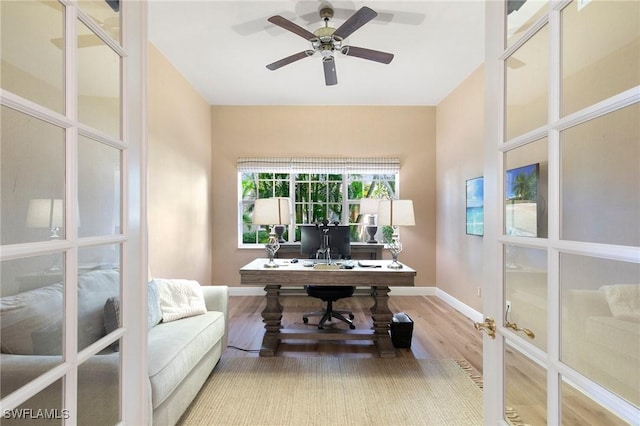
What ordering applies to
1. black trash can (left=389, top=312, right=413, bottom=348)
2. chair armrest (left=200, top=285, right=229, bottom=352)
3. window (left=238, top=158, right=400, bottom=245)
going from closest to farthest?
chair armrest (left=200, top=285, right=229, bottom=352) → black trash can (left=389, top=312, right=413, bottom=348) → window (left=238, top=158, right=400, bottom=245)

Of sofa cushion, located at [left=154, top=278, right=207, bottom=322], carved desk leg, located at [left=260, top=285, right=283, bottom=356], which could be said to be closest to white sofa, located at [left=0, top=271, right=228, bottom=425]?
sofa cushion, located at [left=154, top=278, right=207, bottom=322]

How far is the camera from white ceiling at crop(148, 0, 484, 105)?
8.36ft

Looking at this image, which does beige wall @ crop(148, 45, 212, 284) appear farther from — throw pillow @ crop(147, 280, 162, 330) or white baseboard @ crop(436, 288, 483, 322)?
white baseboard @ crop(436, 288, 483, 322)

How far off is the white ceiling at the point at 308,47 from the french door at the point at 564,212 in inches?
77.0

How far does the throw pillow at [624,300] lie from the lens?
0.59 metres

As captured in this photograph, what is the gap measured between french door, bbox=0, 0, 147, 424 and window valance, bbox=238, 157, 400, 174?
378 cm

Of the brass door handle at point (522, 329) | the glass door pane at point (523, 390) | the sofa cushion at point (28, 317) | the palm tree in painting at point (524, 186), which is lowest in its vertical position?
the glass door pane at point (523, 390)

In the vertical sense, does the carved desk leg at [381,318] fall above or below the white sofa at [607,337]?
below

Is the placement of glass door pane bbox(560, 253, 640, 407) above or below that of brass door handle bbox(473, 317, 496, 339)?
above

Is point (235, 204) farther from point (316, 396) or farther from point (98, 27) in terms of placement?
point (98, 27)

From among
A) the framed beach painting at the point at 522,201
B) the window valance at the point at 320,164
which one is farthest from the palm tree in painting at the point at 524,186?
the window valance at the point at 320,164

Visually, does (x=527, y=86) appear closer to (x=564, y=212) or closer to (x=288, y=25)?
(x=564, y=212)

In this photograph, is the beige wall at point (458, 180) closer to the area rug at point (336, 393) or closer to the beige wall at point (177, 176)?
the area rug at point (336, 393)

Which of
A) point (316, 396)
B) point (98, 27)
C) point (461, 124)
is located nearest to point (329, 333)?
point (316, 396)
